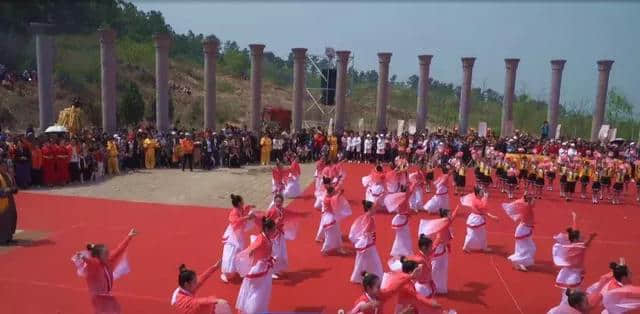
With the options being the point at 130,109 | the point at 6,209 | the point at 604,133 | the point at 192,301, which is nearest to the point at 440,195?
the point at 192,301

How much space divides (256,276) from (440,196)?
834cm

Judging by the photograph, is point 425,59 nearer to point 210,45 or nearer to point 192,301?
point 210,45

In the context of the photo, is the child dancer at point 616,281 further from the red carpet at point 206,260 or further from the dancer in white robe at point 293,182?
the dancer in white robe at point 293,182

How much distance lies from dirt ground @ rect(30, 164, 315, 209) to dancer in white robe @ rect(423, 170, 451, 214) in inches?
186

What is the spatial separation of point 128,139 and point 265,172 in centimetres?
516

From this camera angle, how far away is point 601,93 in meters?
26.7

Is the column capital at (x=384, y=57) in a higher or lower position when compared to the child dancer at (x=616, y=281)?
higher

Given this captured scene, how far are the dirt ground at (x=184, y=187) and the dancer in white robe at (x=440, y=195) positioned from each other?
4720mm

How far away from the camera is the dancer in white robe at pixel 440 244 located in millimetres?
8422

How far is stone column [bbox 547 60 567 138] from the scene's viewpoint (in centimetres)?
2655

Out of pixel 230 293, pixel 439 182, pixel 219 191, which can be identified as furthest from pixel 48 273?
pixel 439 182

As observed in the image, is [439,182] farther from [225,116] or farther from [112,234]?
[225,116]

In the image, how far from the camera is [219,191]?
16859 millimetres

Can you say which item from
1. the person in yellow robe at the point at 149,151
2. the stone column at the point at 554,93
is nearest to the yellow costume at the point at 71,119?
the person in yellow robe at the point at 149,151
